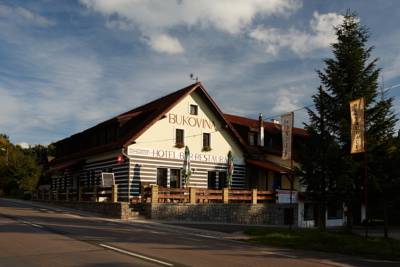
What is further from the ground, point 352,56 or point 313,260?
point 352,56

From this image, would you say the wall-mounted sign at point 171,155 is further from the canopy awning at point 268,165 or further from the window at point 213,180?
the canopy awning at point 268,165

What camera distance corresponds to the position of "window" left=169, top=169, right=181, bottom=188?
34.6m

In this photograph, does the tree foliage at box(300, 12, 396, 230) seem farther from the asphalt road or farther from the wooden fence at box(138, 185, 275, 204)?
the asphalt road

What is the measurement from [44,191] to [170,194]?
1805 centimetres

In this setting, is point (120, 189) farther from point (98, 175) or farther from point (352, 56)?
point (352, 56)

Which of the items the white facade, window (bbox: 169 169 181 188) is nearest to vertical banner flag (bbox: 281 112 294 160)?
the white facade

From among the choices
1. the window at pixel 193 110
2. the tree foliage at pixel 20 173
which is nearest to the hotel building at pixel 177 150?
the window at pixel 193 110

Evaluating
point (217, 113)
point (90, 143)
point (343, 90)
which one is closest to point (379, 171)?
point (343, 90)

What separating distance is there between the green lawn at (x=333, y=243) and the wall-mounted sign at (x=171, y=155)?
49.2 ft

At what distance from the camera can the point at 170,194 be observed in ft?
93.1

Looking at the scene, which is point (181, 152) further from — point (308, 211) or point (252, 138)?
point (308, 211)

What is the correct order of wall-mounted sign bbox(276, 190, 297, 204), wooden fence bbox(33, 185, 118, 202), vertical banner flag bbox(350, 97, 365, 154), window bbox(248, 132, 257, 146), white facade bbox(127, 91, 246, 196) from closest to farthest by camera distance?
1. vertical banner flag bbox(350, 97, 365, 154)
2. wooden fence bbox(33, 185, 118, 202)
3. wall-mounted sign bbox(276, 190, 297, 204)
4. white facade bbox(127, 91, 246, 196)
5. window bbox(248, 132, 257, 146)

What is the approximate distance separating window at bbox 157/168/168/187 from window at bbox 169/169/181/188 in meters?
0.59

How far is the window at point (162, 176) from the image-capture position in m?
33.8
